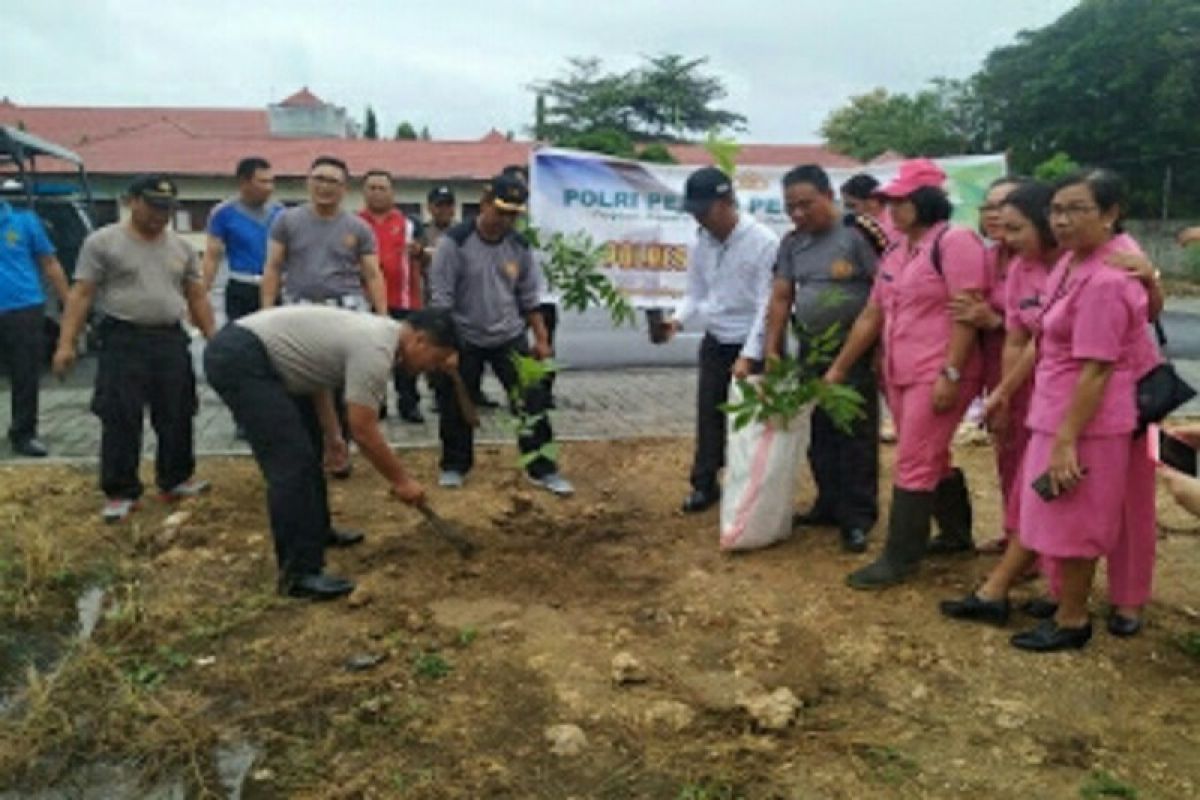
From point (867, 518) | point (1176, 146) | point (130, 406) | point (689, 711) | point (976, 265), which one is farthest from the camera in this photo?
point (1176, 146)

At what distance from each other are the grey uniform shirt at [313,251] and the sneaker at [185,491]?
1174 millimetres

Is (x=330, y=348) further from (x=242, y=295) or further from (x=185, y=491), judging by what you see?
(x=242, y=295)

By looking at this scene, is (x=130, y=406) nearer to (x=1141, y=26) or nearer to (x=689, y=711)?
(x=689, y=711)

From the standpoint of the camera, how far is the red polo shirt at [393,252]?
23.0 feet

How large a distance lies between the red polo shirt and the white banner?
1.72m

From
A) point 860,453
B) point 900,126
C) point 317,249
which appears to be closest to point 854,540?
point 860,453

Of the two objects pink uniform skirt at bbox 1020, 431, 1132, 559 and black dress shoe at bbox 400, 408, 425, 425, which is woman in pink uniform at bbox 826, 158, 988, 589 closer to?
pink uniform skirt at bbox 1020, 431, 1132, 559

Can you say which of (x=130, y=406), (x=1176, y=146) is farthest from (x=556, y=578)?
(x=1176, y=146)

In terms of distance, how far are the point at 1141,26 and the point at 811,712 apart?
106ft

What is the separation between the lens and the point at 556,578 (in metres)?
4.27

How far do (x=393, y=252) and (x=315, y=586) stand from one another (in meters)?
3.56

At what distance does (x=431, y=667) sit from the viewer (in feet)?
11.1

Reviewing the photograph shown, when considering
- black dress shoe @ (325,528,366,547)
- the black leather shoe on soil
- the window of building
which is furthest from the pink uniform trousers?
the window of building

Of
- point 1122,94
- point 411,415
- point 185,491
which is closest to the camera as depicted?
point 185,491
